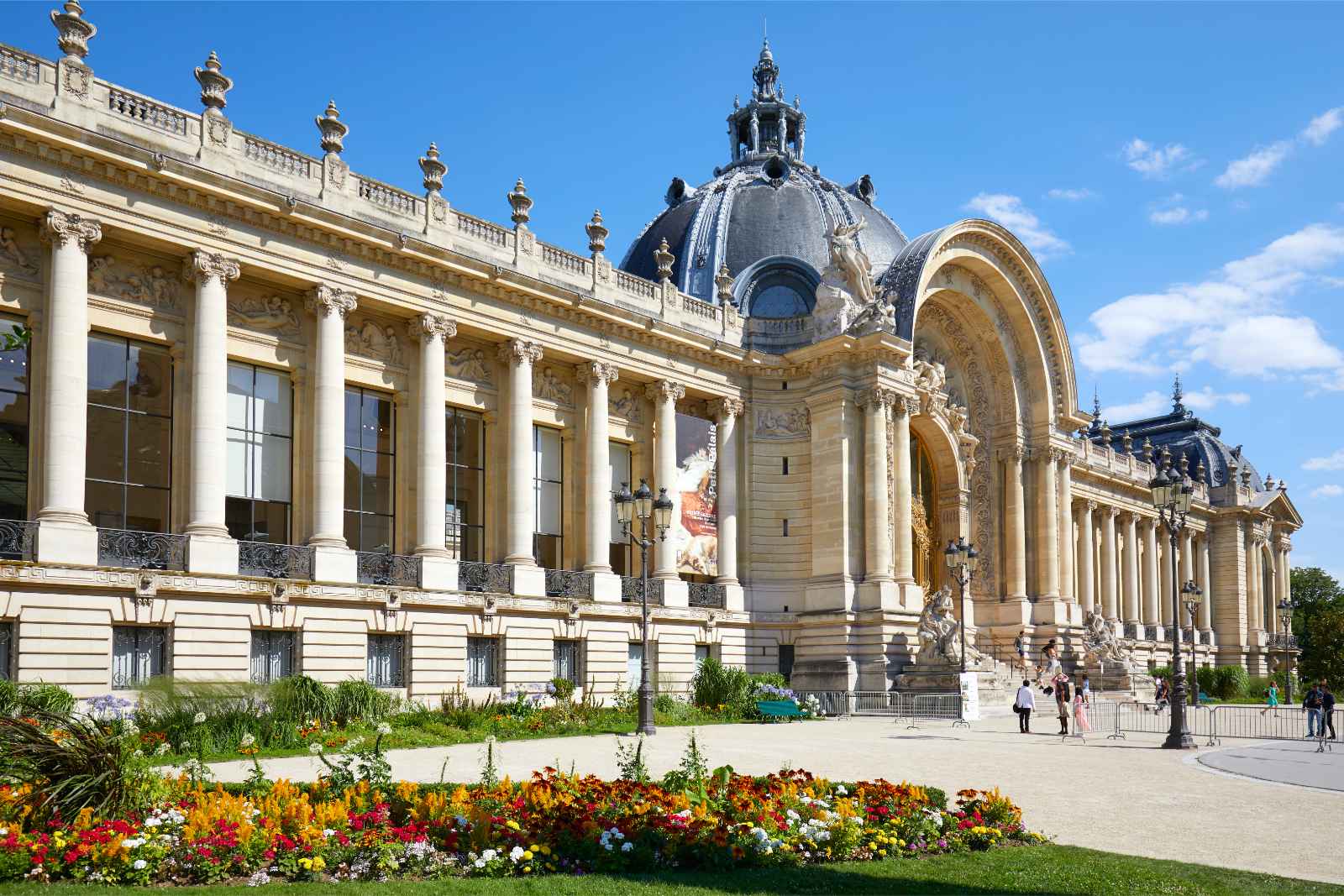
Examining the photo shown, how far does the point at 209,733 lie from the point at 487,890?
1224 centimetres

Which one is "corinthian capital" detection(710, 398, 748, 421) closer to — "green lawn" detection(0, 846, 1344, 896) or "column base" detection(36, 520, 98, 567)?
"column base" detection(36, 520, 98, 567)

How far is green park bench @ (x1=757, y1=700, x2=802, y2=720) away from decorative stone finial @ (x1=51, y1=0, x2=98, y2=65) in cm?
2183

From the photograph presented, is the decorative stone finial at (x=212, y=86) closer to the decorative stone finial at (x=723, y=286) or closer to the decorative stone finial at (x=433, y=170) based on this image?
the decorative stone finial at (x=433, y=170)

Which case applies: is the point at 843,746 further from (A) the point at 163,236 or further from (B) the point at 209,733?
(A) the point at 163,236

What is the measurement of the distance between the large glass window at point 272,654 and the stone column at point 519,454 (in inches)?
270

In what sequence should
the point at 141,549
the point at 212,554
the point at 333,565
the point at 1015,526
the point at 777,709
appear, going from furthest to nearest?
the point at 1015,526, the point at 777,709, the point at 333,565, the point at 212,554, the point at 141,549

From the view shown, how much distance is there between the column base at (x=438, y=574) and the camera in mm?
29047

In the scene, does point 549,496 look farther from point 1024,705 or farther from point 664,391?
point 1024,705

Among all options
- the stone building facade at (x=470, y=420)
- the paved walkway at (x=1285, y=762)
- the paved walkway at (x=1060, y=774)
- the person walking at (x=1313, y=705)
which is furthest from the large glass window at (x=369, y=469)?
the person walking at (x=1313, y=705)

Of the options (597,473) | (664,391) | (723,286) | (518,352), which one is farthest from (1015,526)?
(518,352)

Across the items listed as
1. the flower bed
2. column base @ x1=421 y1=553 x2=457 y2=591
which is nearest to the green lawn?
the flower bed

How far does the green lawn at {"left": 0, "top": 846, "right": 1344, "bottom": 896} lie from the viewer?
9.52 m

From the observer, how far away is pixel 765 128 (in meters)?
52.3

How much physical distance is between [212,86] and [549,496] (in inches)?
556
